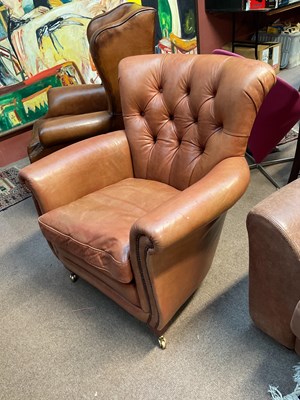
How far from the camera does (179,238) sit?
947mm

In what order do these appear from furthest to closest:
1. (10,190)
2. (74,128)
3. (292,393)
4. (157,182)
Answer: (10,190), (74,128), (157,182), (292,393)

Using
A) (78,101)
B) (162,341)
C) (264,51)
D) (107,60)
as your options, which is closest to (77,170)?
(107,60)

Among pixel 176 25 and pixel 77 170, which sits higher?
pixel 176 25

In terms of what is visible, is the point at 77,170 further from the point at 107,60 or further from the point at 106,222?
the point at 107,60

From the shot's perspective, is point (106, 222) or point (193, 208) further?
point (106, 222)

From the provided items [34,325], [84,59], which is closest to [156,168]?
[34,325]

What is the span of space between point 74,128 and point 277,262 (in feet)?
4.30

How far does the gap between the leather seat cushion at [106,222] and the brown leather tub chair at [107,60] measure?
19.5 inches

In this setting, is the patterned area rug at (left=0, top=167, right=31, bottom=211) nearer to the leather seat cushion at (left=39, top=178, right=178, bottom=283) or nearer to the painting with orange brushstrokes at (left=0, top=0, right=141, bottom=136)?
the painting with orange brushstrokes at (left=0, top=0, right=141, bottom=136)

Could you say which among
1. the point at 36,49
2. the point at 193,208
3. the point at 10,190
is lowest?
the point at 10,190

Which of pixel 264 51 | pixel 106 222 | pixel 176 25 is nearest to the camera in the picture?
pixel 106 222

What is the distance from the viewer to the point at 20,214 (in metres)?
2.17

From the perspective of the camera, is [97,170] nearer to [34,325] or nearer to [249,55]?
[34,325]

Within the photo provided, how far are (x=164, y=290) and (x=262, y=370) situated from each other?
0.47m
